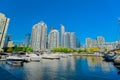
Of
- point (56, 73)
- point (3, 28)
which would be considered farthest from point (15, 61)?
point (3, 28)

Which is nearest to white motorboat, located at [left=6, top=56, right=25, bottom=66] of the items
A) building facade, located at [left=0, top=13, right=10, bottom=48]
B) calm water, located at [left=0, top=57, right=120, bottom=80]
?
calm water, located at [left=0, top=57, right=120, bottom=80]

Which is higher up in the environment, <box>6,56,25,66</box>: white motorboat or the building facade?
the building facade

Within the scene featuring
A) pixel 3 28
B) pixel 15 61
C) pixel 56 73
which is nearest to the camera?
pixel 56 73

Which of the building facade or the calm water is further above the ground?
the building facade

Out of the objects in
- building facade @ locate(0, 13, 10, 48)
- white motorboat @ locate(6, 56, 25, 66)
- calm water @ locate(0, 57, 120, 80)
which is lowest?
calm water @ locate(0, 57, 120, 80)

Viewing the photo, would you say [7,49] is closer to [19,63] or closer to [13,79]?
[19,63]

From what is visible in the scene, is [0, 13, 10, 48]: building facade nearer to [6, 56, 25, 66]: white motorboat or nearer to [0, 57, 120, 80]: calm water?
[6, 56, 25, 66]: white motorboat

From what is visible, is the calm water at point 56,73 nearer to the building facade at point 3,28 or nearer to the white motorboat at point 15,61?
the white motorboat at point 15,61

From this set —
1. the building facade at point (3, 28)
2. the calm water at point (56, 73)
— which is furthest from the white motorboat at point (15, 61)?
the building facade at point (3, 28)

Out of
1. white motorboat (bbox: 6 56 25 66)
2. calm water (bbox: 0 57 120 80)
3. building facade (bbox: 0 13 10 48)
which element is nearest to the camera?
calm water (bbox: 0 57 120 80)

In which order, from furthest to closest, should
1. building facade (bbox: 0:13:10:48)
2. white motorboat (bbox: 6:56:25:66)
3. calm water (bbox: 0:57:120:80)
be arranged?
1. building facade (bbox: 0:13:10:48)
2. white motorboat (bbox: 6:56:25:66)
3. calm water (bbox: 0:57:120:80)

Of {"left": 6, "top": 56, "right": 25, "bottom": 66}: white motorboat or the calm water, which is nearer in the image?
the calm water

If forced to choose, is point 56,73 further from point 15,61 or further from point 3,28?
point 3,28

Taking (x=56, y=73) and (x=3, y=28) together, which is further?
(x=3, y=28)
